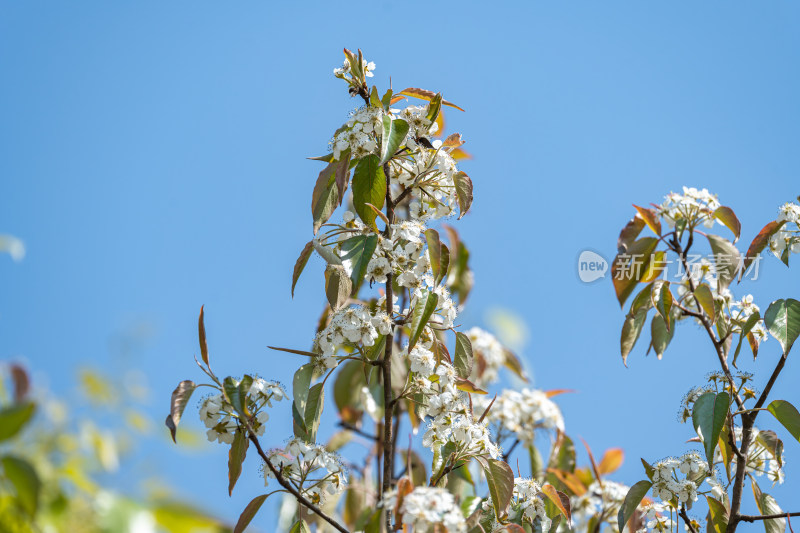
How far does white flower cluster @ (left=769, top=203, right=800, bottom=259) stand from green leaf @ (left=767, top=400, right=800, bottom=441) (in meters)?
0.41

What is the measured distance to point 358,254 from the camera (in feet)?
4.68

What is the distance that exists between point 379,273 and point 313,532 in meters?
0.94

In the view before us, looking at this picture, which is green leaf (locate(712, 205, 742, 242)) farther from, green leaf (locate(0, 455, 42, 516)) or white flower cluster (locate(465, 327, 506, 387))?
green leaf (locate(0, 455, 42, 516))

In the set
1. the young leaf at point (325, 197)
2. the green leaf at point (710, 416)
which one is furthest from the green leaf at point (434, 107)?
the green leaf at point (710, 416)

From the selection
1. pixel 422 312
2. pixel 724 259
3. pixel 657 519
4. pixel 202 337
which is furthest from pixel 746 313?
pixel 202 337

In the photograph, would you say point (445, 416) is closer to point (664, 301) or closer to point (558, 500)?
point (558, 500)

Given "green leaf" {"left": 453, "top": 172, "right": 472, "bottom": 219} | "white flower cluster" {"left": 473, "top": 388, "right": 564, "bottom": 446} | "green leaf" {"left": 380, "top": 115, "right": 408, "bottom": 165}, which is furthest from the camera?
"white flower cluster" {"left": 473, "top": 388, "right": 564, "bottom": 446}

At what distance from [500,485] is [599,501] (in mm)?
868

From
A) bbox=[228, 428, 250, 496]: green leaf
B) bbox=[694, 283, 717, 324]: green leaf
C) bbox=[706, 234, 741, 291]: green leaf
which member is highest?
bbox=[706, 234, 741, 291]: green leaf

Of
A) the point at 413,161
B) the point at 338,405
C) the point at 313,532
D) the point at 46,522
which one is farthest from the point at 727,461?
the point at 338,405

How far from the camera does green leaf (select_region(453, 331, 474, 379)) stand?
170 cm

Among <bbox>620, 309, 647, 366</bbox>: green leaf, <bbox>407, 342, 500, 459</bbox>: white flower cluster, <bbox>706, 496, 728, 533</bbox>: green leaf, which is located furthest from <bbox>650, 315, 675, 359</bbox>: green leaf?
<bbox>407, 342, 500, 459</bbox>: white flower cluster

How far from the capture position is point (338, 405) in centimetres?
287

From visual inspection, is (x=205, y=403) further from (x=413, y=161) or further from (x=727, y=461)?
(x=727, y=461)
